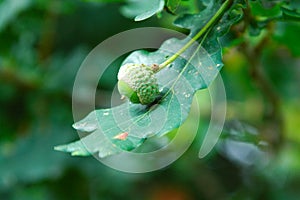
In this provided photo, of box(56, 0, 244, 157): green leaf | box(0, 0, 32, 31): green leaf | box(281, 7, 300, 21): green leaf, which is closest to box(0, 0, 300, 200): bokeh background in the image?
box(0, 0, 32, 31): green leaf

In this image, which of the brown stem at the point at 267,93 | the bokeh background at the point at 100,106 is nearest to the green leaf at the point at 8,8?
the bokeh background at the point at 100,106

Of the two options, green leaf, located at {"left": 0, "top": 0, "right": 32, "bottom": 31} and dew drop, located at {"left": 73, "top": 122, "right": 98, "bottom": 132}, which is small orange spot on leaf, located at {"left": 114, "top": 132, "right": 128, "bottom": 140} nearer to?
dew drop, located at {"left": 73, "top": 122, "right": 98, "bottom": 132}

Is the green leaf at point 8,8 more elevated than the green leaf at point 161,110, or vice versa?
the green leaf at point 161,110

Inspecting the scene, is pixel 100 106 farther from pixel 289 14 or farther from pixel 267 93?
pixel 289 14

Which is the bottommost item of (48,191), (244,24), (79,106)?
(48,191)

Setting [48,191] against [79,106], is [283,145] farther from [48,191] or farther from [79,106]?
[48,191]

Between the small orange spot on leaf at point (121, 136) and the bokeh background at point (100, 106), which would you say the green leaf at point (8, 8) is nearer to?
the bokeh background at point (100, 106)

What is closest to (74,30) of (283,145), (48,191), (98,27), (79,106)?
(98,27)
